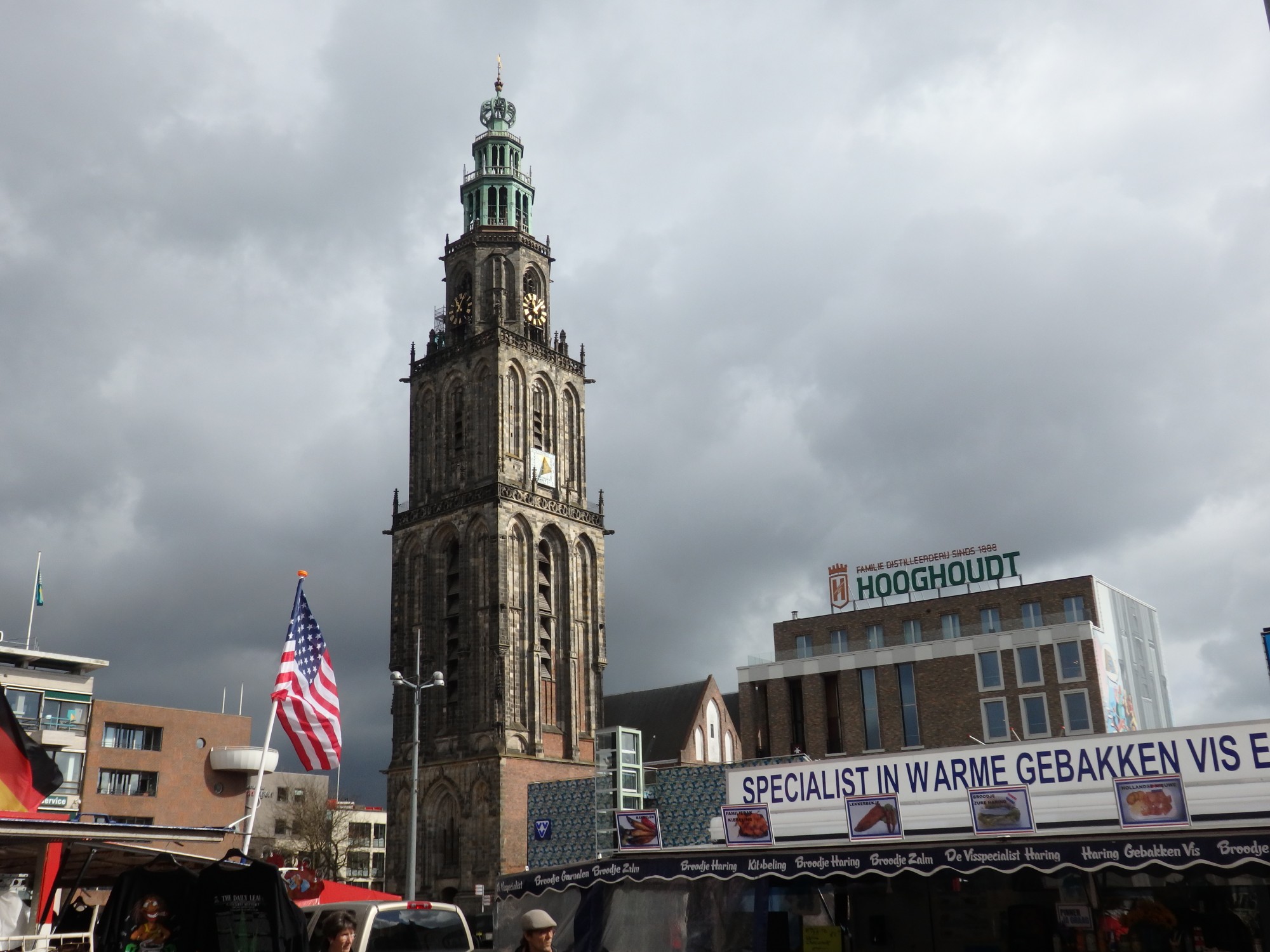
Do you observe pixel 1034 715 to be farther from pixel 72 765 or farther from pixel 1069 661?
pixel 72 765

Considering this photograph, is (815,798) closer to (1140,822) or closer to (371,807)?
(1140,822)

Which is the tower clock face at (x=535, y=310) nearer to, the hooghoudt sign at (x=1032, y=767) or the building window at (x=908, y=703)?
the building window at (x=908, y=703)

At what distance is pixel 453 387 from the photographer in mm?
78125

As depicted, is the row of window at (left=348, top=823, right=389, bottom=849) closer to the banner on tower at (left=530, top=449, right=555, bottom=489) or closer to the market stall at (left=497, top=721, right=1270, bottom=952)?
the banner on tower at (left=530, top=449, right=555, bottom=489)

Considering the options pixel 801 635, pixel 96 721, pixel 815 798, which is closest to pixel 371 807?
pixel 96 721

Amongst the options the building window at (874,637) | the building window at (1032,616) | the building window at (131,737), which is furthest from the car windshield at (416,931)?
the building window at (131,737)

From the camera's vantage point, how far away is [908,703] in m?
60.9

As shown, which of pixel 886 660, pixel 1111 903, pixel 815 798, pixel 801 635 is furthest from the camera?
pixel 801 635

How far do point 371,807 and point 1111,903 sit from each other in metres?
127

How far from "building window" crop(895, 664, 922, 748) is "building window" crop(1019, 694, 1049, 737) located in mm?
5339

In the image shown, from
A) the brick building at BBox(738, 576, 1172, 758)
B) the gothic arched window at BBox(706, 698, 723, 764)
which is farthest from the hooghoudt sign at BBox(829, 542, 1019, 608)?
the gothic arched window at BBox(706, 698, 723, 764)

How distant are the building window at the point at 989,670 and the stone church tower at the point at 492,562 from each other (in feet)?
→ 82.2

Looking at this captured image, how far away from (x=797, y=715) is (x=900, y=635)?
7307mm

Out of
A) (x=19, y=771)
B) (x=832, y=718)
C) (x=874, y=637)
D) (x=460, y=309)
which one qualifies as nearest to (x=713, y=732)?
(x=832, y=718)
